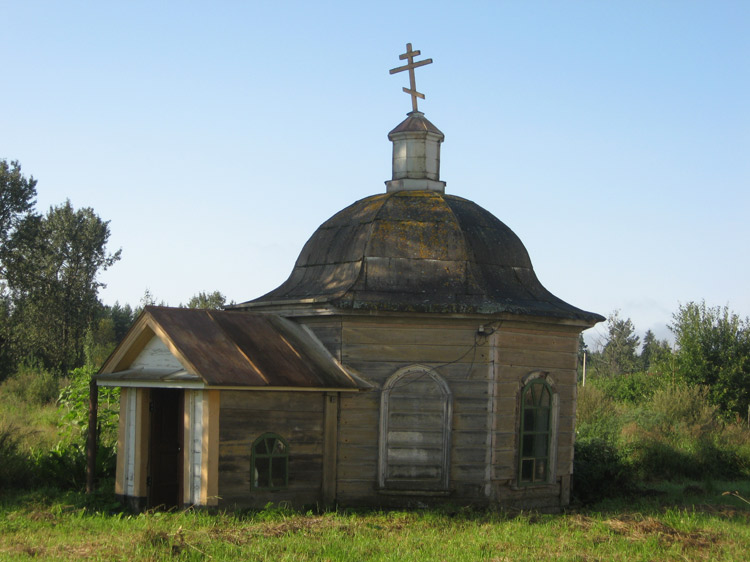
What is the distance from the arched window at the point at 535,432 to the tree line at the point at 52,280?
28.5 m

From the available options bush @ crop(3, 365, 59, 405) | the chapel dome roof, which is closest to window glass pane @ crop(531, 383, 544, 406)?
the chapel dome roof

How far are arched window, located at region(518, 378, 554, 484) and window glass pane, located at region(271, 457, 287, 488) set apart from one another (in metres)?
3.70

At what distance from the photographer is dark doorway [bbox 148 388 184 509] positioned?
1320 centimetres

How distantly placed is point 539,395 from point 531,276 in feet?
6.77

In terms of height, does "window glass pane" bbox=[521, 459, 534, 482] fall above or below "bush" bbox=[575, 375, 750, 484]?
above

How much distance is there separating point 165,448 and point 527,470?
18.5 feet

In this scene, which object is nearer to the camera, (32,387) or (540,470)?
(540,470)

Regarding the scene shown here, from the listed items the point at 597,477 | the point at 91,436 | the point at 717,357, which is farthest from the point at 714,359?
the point at 91,436

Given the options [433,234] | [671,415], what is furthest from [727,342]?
[433,234]

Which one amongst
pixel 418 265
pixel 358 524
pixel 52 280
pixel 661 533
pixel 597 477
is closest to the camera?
pixel 661 533

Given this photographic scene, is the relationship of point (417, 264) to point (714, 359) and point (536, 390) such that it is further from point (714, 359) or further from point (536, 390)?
point (714, 359)

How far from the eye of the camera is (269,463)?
12398 millimetres

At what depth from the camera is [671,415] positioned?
24500 mm

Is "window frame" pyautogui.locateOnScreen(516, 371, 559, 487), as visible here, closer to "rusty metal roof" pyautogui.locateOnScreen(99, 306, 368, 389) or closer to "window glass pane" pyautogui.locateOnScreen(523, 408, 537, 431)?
"window glass pane" pyautogui.locateOnScreen(523, 408, 537, 431)
